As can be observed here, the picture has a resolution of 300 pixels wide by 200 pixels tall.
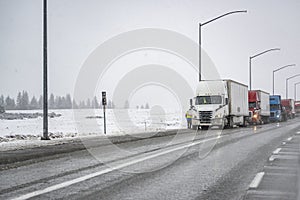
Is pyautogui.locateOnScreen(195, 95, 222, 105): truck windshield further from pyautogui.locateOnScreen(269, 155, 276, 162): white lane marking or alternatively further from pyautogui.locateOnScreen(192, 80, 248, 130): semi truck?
pyautogui.locateOnScreen(269, 155, 276, 162): white lane marking

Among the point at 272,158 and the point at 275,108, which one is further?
the point at 275,108

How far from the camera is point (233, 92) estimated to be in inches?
1339

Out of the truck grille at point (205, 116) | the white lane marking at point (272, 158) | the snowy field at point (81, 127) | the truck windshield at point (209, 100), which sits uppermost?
the truck windshield at point (209, 100)

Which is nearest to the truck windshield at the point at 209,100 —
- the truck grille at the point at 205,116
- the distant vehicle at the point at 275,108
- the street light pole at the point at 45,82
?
the truck grille at the point at 205,116

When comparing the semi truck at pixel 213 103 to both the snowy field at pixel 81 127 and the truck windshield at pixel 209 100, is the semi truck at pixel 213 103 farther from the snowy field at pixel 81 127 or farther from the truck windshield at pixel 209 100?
the snowy field at pixel 81 127

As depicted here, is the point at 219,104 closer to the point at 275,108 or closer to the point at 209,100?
the point at 209,100

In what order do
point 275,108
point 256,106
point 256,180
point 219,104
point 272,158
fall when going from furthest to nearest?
point 275,108 → point 256,106 → point 219,104 → point 272,158 → point 256,180

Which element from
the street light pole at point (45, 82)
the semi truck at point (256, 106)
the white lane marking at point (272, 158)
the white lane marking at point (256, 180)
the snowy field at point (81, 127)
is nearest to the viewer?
the white lane marking at point (256, 180)

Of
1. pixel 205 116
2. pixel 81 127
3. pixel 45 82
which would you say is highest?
pixel 45 82

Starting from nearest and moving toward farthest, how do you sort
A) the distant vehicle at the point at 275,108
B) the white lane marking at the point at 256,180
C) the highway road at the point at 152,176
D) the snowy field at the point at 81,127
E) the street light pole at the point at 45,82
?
the highway road at the point at 152,176 → the white lane marking at the point at 256,180 → the street light pole at the point at 45,82 → the snowy field at the point at 81,127 → the distant vehicle at the point at 275,108

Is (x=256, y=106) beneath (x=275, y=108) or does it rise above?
above

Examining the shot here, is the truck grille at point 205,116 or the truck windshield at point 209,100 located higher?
the truck windshield at point 209,100

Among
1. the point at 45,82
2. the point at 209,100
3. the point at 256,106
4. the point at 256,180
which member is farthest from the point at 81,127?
the point at 256,180

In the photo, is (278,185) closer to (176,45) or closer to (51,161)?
(51,161)
